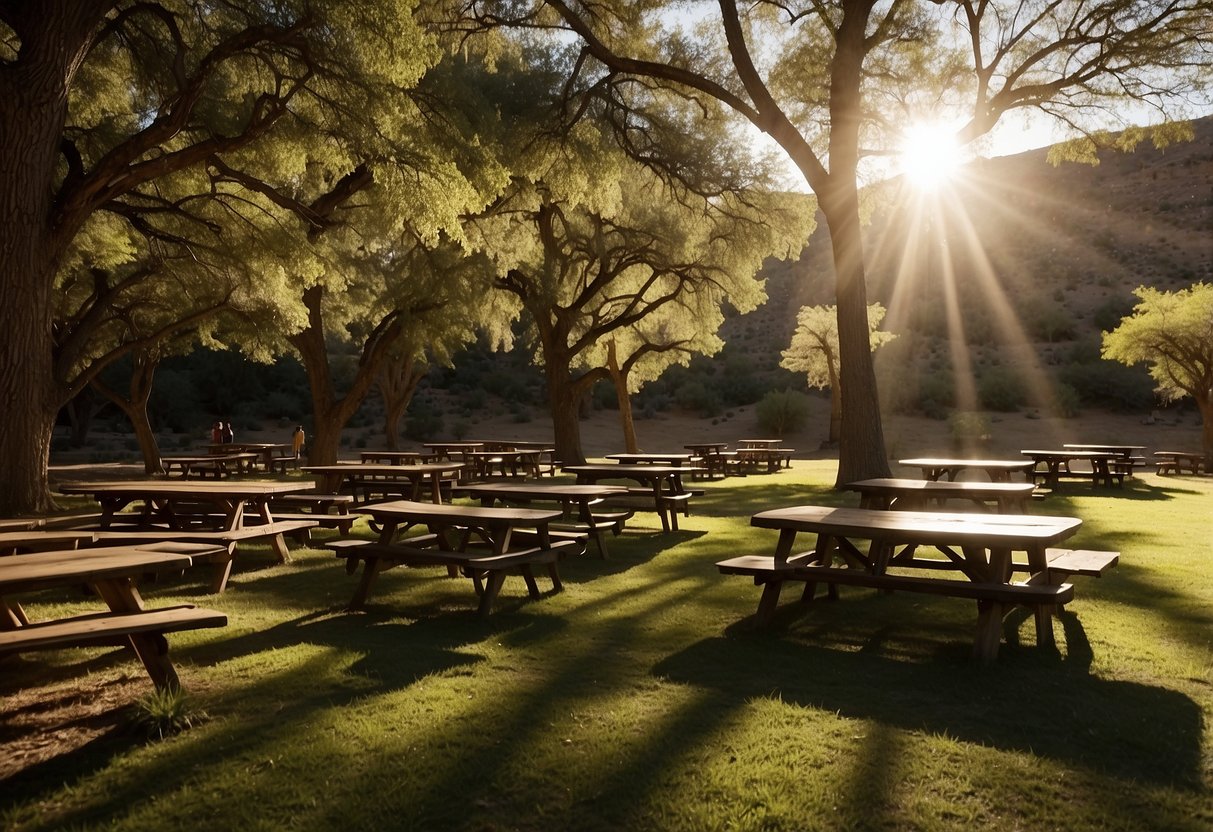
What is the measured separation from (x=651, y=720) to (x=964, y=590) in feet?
6.91

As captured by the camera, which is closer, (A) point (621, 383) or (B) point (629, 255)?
(B) point (629, 255)

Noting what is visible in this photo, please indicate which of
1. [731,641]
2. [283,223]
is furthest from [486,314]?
[731,641]

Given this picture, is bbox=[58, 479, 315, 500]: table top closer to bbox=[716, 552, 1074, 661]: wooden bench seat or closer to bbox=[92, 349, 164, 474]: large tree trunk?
bbox=[716, 552, 1074, 661]: wooden bench seat

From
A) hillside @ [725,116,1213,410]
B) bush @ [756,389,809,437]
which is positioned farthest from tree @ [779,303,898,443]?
hillside @ [725,116,1213,410]

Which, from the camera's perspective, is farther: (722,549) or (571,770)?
(722,549)

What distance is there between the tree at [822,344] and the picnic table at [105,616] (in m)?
30.1

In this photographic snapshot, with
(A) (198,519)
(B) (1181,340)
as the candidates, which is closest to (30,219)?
(A) (198,519)

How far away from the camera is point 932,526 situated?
5.23 meters

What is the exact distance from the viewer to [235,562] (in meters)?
8.52

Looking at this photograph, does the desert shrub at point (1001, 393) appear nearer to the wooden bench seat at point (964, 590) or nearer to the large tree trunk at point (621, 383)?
the large tree trunk at point (621, 383)

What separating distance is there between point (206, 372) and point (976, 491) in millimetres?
44151

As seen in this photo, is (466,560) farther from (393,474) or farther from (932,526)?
(393,474)

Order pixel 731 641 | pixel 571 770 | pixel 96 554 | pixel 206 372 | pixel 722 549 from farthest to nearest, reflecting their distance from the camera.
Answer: pixel 206 372, pixel 722 549, pixel 731 641, pixel 96 554, pixel 571 770

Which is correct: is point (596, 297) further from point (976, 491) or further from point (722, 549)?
point (976, 491)
